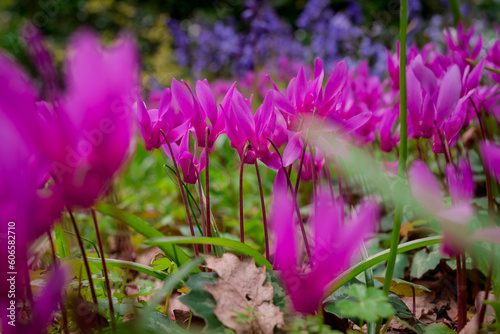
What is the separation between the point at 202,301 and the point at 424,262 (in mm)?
836

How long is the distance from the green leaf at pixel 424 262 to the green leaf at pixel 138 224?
2.38 feet

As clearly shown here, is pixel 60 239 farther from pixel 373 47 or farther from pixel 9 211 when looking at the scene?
pixel 373 47

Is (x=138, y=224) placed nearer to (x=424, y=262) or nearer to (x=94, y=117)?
(x=94, y=117)

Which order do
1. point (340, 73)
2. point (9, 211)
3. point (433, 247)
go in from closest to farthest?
point (9, 211) < point (340, 73) < point (433, 247)

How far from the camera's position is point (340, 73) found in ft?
3.00

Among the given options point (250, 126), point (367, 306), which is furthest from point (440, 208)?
point (250, 126)

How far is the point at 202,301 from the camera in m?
0.76

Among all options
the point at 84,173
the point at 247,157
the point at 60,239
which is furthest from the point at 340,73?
the point at 60,239

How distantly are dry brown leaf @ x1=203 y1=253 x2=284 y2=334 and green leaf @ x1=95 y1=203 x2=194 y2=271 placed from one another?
11cm

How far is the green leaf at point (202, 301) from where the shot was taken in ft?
2.43

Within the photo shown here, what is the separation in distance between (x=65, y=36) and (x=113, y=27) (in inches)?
67.8

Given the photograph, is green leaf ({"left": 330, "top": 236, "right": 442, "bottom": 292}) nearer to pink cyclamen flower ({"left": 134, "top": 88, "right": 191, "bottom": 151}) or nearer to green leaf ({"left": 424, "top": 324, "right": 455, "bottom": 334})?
green leaf ({"left": 424, "top": 324, "right": 455, "bottom": 334})

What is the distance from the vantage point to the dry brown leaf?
724 millimetres

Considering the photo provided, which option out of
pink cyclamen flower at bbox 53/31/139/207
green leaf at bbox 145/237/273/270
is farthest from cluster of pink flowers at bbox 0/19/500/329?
green leaf at bbox 145/237/273/270
